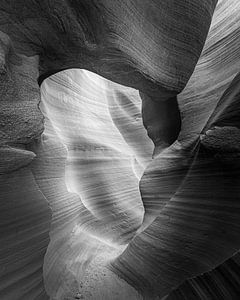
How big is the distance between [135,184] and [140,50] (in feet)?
4.96

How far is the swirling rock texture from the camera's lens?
862mm

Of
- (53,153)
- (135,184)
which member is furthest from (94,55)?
(135,184)

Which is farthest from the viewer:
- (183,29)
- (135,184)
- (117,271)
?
(135,184)

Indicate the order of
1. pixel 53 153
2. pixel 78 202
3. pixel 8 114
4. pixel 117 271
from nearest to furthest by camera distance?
pixel 8 114 < pixel 53 153 < pixel 117 271 < pixel 78 202

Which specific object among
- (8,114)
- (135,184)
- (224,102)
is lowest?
(135,184)

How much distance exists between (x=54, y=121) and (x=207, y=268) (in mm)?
1257

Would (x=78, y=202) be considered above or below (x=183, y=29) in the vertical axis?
below

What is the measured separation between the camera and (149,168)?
1.53 meters

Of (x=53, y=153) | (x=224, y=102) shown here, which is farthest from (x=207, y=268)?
(x=53, y=153)

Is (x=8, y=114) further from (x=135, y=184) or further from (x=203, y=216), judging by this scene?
(x=135, y=184)

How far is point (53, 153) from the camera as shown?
4.61 feet

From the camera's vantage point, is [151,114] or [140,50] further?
[151,114]

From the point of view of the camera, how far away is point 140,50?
1157mm

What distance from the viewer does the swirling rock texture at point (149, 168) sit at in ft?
2.83
